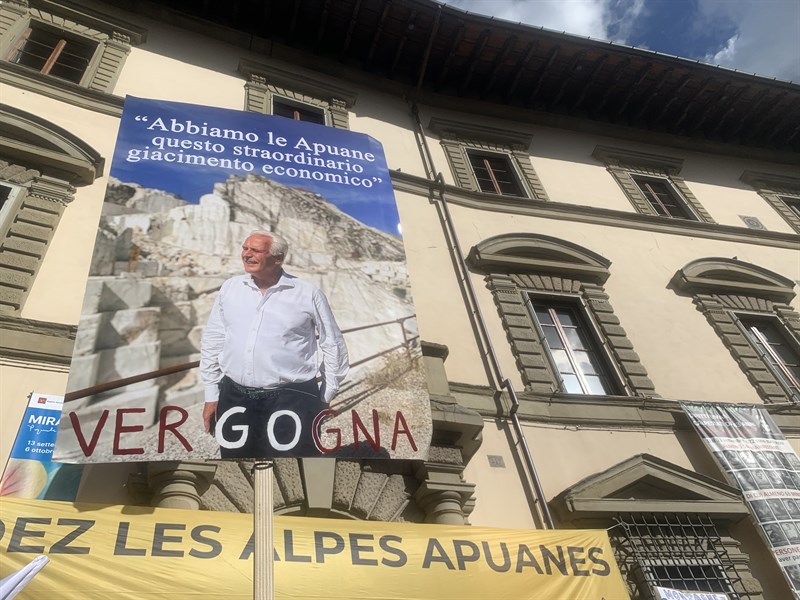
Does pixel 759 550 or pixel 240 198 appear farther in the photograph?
pixel 759 550

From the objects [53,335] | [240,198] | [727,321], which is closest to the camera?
[53,335]

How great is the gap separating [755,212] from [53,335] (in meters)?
12.2

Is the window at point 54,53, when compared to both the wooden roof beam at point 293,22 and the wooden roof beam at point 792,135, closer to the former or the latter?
the wooden roof beam at point 293,22

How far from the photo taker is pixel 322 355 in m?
4.92

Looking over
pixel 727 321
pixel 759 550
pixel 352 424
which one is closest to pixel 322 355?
pixel 352 424

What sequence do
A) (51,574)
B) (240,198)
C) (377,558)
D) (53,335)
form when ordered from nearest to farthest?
1. (51,574)
2. (377,558)
3. (53,335)
4. (240,198)

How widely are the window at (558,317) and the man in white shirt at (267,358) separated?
3137 millimetres

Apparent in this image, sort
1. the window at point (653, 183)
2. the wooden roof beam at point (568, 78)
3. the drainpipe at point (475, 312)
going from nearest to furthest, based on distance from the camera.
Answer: the drainpipe at point (475, 312), the window at point (653, 183), the wooden roof beam at point (568, 78)

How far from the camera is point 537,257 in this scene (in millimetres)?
8906

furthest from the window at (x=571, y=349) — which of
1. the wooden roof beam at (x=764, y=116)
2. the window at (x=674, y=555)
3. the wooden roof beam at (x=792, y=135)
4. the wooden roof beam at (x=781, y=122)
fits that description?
the wooden roof beam at (x=792, y=135)

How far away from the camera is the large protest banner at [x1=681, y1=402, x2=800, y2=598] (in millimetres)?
6227

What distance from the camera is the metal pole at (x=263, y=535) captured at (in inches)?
135

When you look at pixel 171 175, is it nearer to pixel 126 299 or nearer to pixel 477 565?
pixel 126 299

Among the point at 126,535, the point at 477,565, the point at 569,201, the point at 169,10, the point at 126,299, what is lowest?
the point at 477,565
